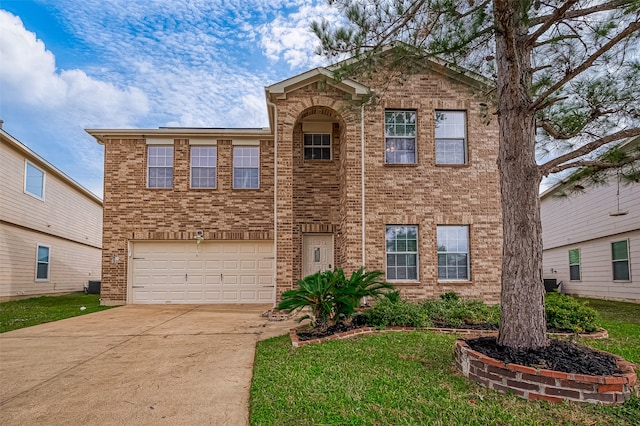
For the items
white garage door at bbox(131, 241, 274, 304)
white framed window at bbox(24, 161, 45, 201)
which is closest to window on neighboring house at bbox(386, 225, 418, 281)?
white garage door at bbox(131, 241, 274, 304)

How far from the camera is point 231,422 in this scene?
11.8 feet

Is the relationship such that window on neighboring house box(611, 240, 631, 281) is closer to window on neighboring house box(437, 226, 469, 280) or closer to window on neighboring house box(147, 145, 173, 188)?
window on neighboring house box(437, 226, 469, 280)

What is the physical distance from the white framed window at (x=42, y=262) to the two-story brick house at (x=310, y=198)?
5.93 metres

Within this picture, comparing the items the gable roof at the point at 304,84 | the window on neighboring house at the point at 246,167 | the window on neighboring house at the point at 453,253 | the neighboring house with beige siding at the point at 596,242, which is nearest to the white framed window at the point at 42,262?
the window on neighboring house at the point at 246,167

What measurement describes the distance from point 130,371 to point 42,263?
14.7 metres

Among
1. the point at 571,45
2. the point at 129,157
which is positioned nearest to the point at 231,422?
the point at 571,45

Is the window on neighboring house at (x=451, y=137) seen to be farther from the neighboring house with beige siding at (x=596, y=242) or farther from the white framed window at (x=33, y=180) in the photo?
the white framed window at (x=33, y=180)

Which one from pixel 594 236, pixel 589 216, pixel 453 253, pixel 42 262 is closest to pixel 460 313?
pixel 453 253

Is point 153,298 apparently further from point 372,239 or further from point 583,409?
point 583,409

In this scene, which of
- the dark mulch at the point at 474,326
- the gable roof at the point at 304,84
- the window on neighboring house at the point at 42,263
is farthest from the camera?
the window on neighboring house at the point at 42,263

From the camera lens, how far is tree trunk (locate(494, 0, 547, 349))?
14.8ft

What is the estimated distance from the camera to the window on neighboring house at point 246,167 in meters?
13.5

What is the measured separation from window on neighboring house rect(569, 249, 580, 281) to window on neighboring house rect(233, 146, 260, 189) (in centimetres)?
1283

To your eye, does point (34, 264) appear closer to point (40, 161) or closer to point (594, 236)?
point (40, 161)
